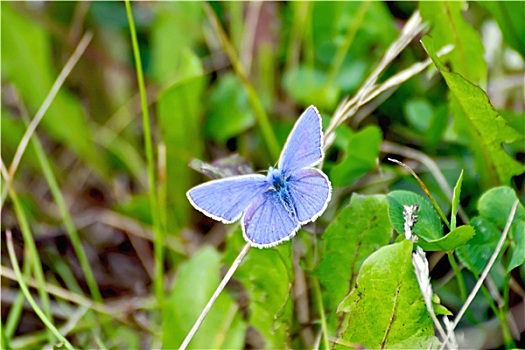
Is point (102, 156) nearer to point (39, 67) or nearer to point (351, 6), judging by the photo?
point (39, 67)

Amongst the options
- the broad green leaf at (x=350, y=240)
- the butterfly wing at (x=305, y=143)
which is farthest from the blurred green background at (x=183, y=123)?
the butterfly wing at (x=305, y=143)

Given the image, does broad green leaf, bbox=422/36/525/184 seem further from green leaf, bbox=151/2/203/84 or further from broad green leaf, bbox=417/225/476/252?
green leaf, bbox=151/2/203/84

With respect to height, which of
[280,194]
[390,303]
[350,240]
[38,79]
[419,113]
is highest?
[38,79]

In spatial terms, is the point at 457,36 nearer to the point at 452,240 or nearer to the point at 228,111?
the point at 452,240

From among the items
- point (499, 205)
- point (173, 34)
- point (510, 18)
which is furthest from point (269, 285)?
point (173, 34)

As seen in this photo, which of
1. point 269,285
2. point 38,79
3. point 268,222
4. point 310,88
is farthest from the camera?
point 38,79

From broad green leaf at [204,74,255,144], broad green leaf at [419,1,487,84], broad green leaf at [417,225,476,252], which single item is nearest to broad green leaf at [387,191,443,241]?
broad green leaf at [417,225,476,252]
